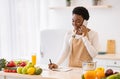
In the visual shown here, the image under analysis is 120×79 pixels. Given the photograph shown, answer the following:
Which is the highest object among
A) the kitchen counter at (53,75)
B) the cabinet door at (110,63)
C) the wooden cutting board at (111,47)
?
the wooden cutting board at (111,47)

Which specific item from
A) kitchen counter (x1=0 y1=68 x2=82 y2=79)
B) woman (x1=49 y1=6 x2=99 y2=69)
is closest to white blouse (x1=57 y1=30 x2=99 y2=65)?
woman (x1=49 y1=6 x2=99 y2=69)

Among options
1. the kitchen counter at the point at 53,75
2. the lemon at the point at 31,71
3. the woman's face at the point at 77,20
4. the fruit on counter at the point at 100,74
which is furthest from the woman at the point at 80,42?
the fruit on counter at the point at 100,74

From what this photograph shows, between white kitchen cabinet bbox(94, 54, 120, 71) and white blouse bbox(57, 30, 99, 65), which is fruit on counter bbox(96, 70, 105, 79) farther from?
white kitchen cabinet bbox(94, 54, 120, 71)

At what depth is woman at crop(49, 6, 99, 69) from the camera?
314 cm

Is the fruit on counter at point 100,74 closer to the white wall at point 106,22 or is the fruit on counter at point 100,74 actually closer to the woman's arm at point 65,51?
the woman's arm at point 65,51

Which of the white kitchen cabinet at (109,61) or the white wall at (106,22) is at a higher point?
the white wall at (106,22)

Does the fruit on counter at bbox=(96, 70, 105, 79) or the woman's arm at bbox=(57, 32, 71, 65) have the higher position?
the woman's arm at bbox=(57, 32, 71, 65)

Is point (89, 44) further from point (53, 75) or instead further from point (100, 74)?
point (100, 74)

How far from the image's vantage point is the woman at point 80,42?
314 cm

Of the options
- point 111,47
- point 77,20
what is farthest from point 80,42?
point 111,47

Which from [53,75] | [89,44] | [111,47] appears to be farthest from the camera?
[111,47]

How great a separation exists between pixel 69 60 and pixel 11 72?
2.75ft

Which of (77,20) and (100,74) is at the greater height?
(77,20)

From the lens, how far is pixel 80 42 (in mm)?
3232
